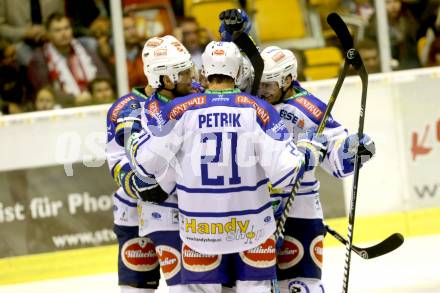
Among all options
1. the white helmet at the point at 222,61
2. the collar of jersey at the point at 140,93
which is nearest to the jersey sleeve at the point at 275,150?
the white helmet at the point at 222,61

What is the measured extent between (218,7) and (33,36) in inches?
52.1

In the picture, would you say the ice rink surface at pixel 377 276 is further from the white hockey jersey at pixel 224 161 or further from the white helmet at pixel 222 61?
the white helmet at pixel 222 61

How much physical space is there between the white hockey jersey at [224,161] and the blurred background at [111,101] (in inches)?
110

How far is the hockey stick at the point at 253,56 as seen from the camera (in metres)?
5.23

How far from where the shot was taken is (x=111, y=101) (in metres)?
7.99

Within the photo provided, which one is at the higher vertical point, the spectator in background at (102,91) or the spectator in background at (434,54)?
the spectator in background at (434,54)

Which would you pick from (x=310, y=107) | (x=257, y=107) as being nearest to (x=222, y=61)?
(x=257, y=107)

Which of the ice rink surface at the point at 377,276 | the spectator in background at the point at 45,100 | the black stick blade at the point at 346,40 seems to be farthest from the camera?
the spectator in background at the point at 45,100

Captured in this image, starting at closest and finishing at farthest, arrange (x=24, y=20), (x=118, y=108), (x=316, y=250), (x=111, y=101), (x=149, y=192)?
(x=149, y=192) < (x=316, y=250) < (x=118, y=108) < (x=111, y=101) < (x=24, y=20)

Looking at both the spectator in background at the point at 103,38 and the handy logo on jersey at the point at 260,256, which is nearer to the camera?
the handy logo on jersey at the point at 260,256

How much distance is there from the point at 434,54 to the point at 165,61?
3549 millimetres

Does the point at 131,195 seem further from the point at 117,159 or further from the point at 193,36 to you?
the point at 193,36

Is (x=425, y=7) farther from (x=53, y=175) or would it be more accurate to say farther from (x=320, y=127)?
(x=320, y=127)

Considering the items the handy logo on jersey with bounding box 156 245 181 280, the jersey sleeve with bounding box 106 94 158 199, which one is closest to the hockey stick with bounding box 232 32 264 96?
the jersey sleeve with bounding box 106 94 158 199
